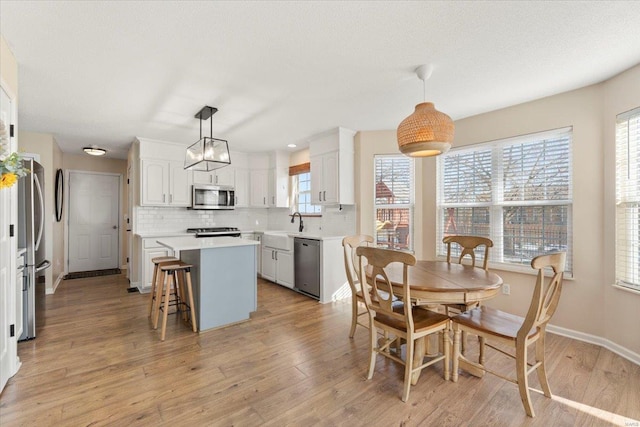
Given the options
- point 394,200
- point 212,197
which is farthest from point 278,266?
point 394,200

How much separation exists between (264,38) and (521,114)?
9.45 feet

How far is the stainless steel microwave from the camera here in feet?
17.4

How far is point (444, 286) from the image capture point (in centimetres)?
205

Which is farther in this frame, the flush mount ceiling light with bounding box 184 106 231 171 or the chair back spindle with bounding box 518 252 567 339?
the flush mount ceiling light with bounding box 184 106 231 171

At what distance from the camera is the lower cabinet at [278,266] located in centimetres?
475

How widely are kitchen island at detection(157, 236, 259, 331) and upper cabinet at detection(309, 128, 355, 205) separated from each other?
5.09 ft

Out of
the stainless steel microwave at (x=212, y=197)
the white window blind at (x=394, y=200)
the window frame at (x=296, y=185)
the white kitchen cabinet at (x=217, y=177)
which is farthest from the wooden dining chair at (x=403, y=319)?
the white kitchen cabinet at (x=217, y=177)

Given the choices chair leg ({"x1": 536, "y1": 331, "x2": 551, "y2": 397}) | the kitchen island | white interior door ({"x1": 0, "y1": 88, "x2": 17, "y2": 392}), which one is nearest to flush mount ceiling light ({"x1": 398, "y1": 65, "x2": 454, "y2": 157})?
chair leg ({"x1": 536, "y1": 331, "x2": 551, "y2": 397})

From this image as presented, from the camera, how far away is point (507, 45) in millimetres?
2141

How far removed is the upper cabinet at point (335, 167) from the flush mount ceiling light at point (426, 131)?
2.06m

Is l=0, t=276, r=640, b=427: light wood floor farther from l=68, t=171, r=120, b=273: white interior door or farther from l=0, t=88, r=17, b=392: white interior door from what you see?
l=68, t=171, r=120, b=273: white interior door

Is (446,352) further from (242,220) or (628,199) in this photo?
(242,220)

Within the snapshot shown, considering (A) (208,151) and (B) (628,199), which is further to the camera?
(A) (208,151)

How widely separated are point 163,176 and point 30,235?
229 cm
